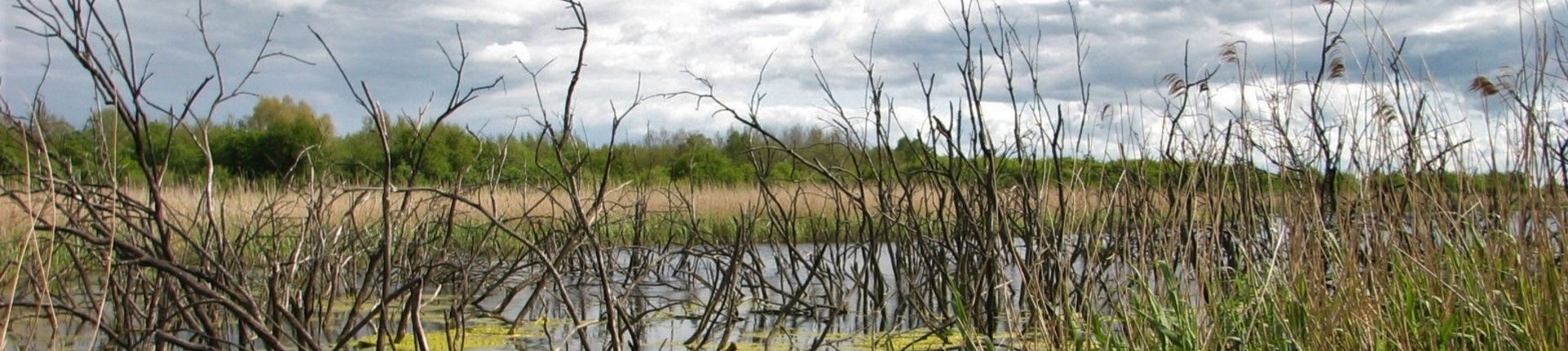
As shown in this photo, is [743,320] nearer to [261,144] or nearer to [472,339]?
[472,339]

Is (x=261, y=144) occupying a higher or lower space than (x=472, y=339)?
higher

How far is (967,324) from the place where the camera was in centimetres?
405

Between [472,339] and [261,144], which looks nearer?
[472,339]

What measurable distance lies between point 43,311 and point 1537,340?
15.2ft

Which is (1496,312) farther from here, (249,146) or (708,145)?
(249,146)

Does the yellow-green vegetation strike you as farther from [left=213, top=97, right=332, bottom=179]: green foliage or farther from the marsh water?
[left=213, top=97, right=332, bottom=179]: green foliage

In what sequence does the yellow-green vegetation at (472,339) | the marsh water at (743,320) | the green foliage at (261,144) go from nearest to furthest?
the marsh water at (743,320) < the yellow-green vegetation at (472,339) < the green foliage at (261,144)

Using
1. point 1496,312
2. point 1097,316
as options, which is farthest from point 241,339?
point 1496,312

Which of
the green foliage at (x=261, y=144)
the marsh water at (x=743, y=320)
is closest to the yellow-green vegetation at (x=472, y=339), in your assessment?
the marsh water at (x=743, y=320)

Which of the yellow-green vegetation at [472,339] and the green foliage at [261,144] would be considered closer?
the yellow-green vegetation at [472,339]

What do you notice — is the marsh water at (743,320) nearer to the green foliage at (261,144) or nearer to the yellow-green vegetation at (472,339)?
the yellow-green vegetation at (472,339)

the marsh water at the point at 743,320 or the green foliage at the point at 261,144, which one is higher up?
the green foliage at the point at 261,144

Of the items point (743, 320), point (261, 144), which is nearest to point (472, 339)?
point (743, 320)

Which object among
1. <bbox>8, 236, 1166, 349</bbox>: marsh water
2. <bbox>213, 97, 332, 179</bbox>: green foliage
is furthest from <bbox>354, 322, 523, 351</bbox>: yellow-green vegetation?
<bbox>213, 97, 332, 179</bbox>: green foliage
